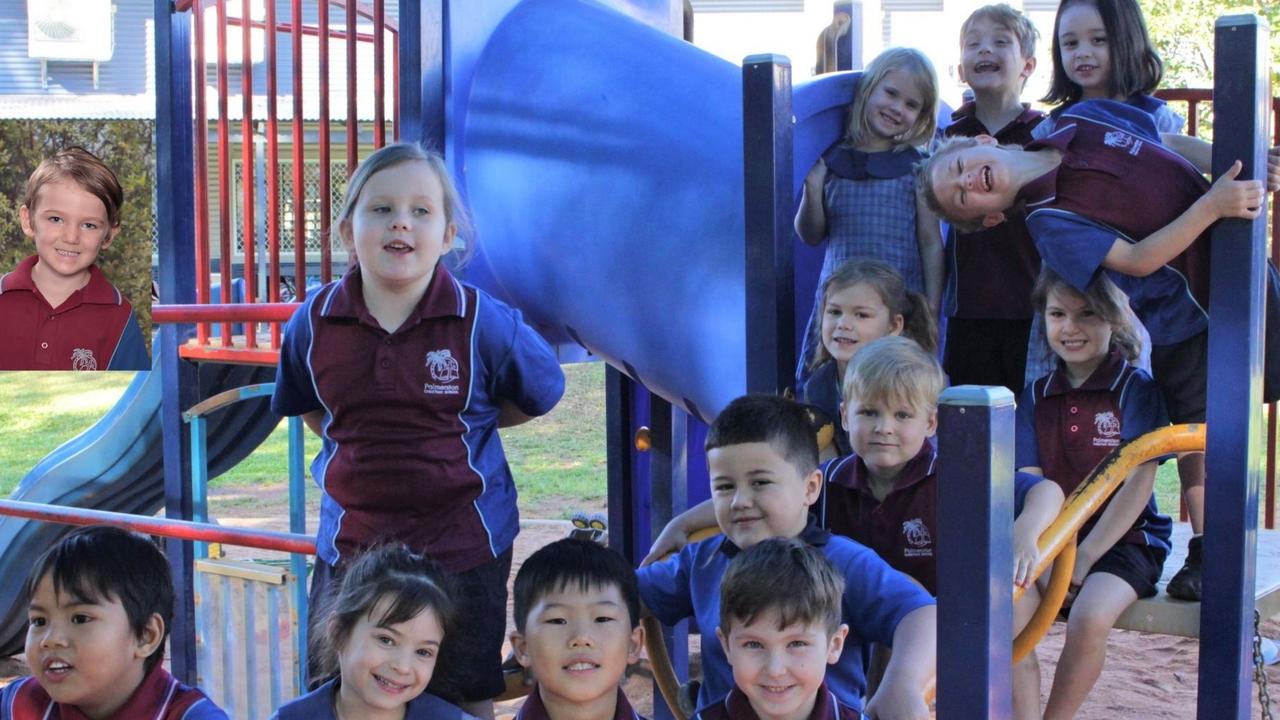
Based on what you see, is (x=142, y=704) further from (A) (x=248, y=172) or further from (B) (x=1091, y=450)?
(A) (x=248, y=172)

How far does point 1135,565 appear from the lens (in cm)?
288

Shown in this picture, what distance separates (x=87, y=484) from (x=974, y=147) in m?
5.25

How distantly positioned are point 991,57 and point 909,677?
2.01m

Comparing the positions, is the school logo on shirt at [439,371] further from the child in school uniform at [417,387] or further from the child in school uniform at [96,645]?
the child in school uniform at [96,645]

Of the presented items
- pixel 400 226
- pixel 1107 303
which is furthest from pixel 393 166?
pixel 1107 303

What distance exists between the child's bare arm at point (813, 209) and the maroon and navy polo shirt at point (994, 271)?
353 millimetres

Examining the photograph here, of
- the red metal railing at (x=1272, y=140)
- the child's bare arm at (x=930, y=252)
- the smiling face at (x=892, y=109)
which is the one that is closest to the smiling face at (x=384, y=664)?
the child's bare arm at (x=930, y=252)

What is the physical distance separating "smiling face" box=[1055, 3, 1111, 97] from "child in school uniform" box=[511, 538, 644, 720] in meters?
1.63

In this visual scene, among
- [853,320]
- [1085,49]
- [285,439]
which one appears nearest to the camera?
[853,320]

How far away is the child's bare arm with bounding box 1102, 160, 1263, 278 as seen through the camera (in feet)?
8.15

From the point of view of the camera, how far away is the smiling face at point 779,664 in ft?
6.89

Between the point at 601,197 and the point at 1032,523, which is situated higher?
the point at 601,197

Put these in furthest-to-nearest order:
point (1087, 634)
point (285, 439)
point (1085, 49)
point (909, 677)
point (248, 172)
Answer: point (285, 439)
point (248, 172)
point (1085, 49)
point (1087, 634)
point (909, 677)

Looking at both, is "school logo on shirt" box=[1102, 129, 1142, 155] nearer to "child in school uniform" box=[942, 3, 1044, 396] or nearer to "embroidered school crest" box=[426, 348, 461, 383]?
"child in school uniform" box=[942, 3, 1044, 396]
